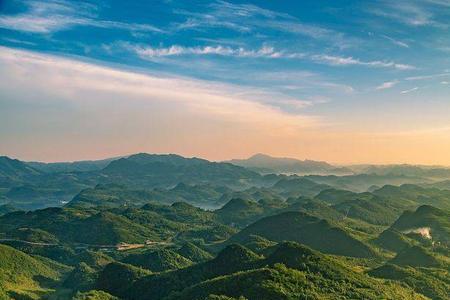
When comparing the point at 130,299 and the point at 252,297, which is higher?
the point at 252,297

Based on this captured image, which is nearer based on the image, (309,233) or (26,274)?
(26,274)

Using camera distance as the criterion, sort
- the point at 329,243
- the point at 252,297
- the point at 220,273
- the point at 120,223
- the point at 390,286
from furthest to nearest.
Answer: the point at 120,223
the point at 329,243
the point at 220,273
the point at 390,286
the point at 252,297

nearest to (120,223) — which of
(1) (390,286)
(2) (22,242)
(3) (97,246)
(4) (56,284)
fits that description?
(3) (97,246)

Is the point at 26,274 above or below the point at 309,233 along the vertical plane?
below

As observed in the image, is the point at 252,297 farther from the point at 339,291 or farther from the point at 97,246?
the point at 97,246

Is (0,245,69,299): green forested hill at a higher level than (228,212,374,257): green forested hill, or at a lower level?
lower

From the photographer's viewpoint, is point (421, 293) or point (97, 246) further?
point (97, 246)

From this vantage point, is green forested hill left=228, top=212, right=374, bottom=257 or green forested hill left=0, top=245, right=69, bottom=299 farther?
green forested hill left=228, top=212, right=374, bottom=257

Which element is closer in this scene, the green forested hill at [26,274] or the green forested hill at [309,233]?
the green forested hill at [26,274]

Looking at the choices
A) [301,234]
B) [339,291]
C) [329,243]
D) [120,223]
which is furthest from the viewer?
[120,223]

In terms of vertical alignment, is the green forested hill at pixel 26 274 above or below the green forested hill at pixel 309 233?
below
